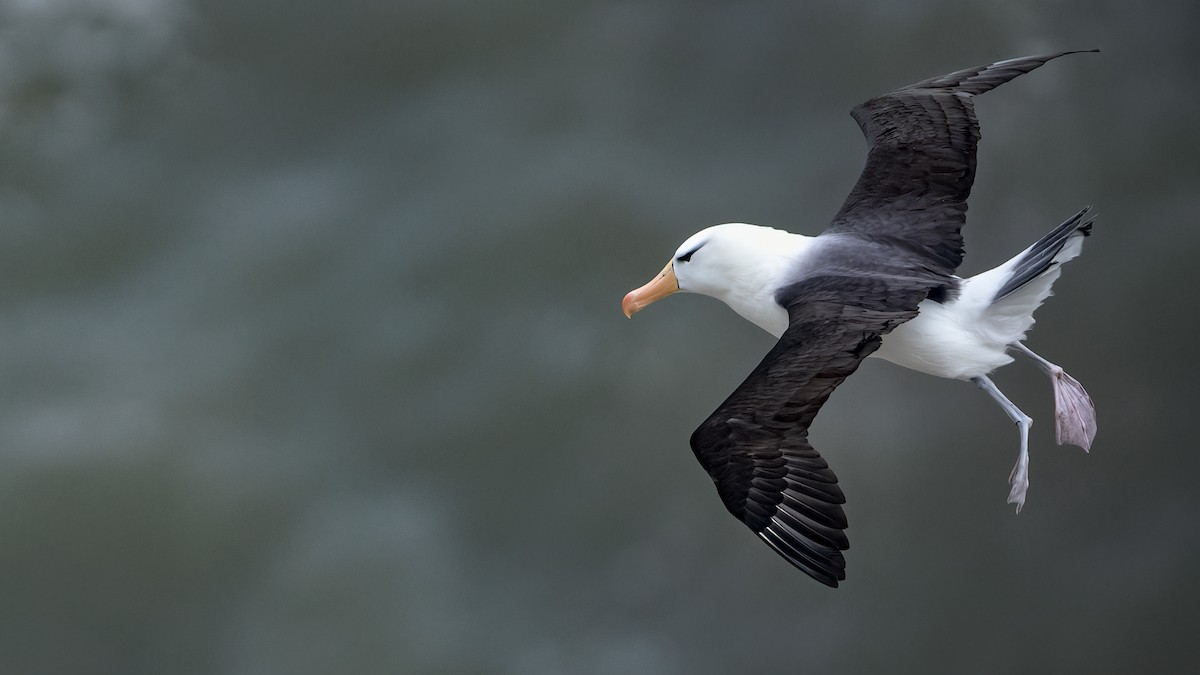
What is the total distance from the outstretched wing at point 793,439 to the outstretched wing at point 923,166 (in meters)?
0.55

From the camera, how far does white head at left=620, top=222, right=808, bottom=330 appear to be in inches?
166

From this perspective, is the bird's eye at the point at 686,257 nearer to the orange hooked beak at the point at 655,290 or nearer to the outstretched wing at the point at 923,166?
the orange hooked beak at the point at 655,290

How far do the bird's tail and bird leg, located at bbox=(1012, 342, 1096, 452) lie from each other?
111 millimetres

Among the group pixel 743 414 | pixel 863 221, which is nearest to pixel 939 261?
pixel 863 221

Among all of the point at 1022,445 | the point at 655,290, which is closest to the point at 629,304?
the point at 655,290

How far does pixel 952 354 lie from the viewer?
4.01 metres

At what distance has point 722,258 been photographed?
14.1 ft

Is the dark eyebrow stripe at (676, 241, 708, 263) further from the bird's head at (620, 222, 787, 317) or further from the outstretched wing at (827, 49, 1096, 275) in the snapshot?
the outstretched wing at (827, 49, 1096, 275)

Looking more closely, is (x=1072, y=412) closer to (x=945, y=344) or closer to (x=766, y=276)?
(x=945, y=344)

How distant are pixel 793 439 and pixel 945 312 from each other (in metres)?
0.61

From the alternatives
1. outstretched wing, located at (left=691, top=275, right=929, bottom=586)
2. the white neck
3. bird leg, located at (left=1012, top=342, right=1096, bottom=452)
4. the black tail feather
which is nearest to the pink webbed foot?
bird leg, located at (left=1012, top=342, right=1096, bottom=452)

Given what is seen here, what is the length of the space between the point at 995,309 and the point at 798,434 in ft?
2.28

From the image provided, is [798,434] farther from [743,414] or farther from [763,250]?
[763,250]

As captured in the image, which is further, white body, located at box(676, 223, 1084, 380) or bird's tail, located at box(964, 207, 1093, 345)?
white body, located at box(676, 223, 1084, 380)
